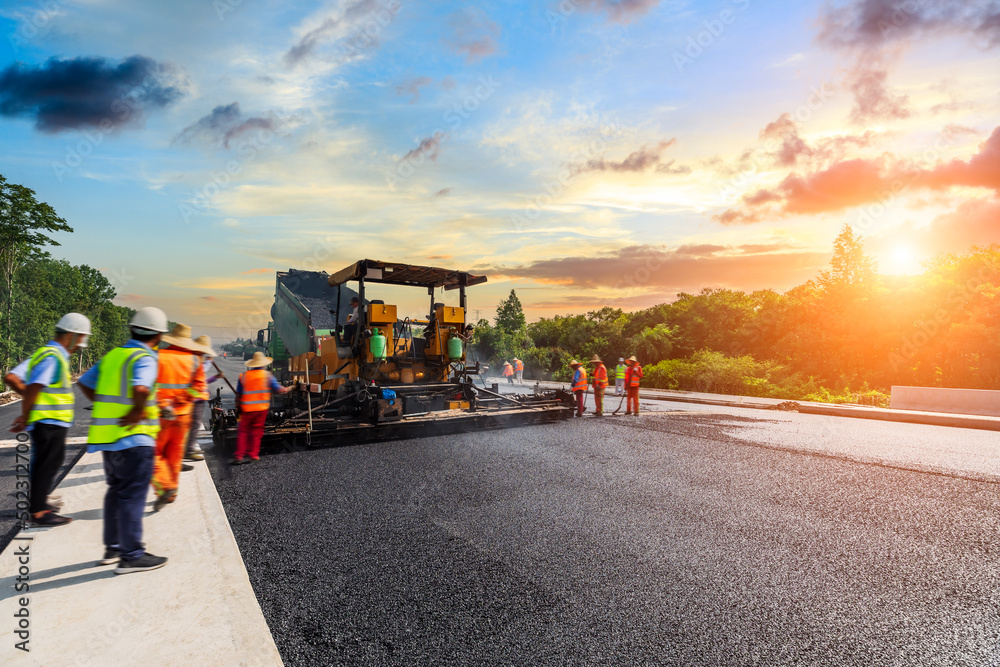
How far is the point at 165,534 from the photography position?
14.2ft

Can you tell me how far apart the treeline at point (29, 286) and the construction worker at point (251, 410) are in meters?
15.4

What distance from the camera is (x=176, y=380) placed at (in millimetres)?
5383

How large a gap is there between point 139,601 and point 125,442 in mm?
990

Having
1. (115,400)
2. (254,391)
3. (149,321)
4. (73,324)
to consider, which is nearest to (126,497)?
(115,400)

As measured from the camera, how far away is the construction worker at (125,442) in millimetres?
3541

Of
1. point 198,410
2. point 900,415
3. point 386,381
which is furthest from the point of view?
point 900,415

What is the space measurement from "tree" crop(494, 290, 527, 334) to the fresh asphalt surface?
140ft

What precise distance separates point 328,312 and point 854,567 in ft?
39.9

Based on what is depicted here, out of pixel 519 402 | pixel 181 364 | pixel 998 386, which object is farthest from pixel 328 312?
pixel 998 386

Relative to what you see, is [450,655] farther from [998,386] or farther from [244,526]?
[998,386]

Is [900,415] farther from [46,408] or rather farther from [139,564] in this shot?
[46,408]

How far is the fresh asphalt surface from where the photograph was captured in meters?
2.93

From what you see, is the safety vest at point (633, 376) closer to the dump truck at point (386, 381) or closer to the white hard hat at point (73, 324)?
the dump truck at point (386, 381)

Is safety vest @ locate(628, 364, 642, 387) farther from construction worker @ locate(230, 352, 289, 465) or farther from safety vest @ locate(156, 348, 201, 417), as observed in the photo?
safety vest @ locate(156, 348, 201, 417)
